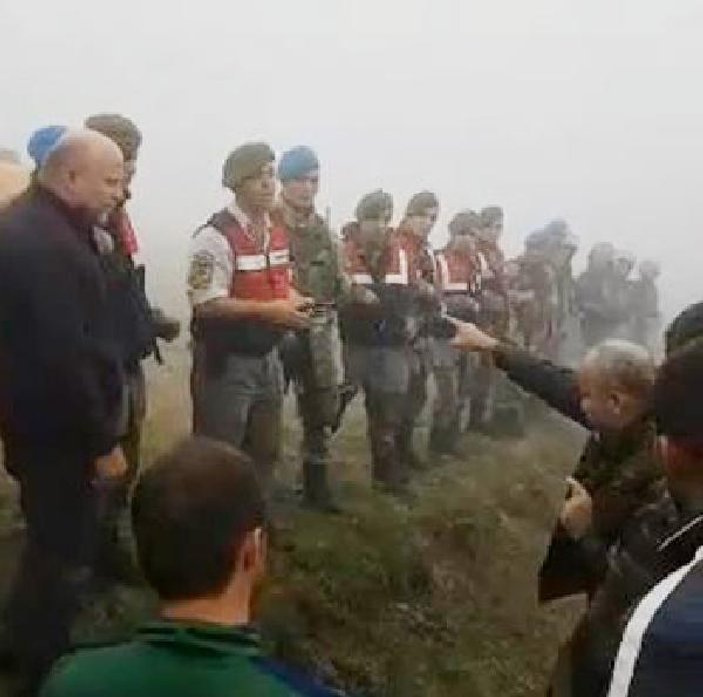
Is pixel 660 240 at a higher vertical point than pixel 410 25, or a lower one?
lower

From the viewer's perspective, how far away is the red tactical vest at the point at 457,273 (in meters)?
4.45

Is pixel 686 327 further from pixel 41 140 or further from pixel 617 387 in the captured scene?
pixel 41 140

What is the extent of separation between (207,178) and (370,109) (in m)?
0.99

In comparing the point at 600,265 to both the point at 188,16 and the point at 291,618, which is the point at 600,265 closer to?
the point at 188,16

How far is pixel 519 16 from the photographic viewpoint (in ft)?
16.5

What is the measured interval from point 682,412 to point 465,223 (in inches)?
129

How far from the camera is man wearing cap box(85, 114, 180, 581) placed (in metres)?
2.85

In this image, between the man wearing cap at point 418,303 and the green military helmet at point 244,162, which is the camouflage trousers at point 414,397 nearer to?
the man wearing cap at point 418,303

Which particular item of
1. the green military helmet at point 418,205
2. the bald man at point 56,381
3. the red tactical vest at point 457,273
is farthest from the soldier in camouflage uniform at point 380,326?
the bald man at point 56,381

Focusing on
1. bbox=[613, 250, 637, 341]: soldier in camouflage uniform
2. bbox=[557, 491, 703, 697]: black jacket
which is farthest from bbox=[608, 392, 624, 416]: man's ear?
bbox=[613, 250, 637, 341]: soldier in camouflage uniform

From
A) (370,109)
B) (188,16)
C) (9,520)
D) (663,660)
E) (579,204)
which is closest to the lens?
(663,660)

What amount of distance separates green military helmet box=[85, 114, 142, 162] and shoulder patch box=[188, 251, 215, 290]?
0.84ft

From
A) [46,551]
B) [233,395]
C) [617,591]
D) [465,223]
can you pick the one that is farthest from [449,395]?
[617,591]

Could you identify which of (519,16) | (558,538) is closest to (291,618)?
(558,538)
